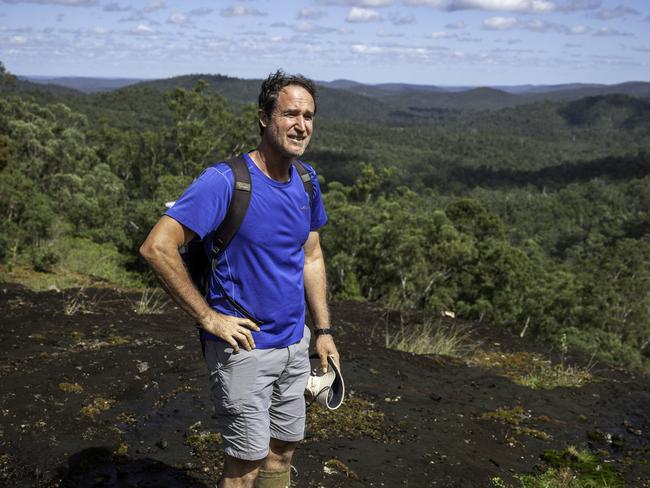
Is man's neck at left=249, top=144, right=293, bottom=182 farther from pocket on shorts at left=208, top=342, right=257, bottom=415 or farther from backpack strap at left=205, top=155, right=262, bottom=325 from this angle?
pocket on shorts at left=208, top=342, right=257, bottom=415

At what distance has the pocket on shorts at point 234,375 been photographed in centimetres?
219

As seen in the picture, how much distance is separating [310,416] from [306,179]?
2400mm

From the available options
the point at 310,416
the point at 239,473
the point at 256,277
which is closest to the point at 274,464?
the point at 239,473

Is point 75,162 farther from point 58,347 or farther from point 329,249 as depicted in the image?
point 58,347

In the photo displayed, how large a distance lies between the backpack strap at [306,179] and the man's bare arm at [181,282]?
556 mm

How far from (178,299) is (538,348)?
6851 millimetres

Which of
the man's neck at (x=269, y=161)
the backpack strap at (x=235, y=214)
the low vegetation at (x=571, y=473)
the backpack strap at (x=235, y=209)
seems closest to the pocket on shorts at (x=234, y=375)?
the backpack strap at (x=235, y=214)

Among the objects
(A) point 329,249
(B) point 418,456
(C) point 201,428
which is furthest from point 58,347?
(A) point 329,249

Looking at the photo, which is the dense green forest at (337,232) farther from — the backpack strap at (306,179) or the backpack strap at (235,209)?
the backpack strap at (235,209)

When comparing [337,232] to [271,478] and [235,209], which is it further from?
[235,209]

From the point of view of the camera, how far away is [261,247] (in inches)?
86.1

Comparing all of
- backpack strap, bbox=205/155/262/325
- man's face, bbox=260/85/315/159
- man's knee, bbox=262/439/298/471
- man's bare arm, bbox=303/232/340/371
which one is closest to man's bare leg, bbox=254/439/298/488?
man's knee, bbox=262/439/298/471

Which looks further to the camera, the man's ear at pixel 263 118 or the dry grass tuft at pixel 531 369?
the dry grass tuft at pixel 531 369

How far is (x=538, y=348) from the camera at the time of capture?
8.06m
